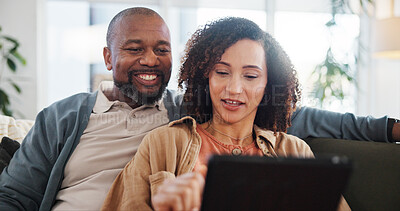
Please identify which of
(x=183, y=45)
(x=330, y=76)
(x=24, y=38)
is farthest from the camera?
(x=183, y=45)

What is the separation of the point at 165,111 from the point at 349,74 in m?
2.84

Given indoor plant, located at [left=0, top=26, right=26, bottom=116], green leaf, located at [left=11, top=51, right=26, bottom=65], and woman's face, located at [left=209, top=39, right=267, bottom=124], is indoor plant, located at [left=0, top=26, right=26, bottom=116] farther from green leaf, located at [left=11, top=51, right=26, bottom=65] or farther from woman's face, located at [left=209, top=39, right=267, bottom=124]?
woman's face, located at [left=209, top=39, right=267, bottom=124]

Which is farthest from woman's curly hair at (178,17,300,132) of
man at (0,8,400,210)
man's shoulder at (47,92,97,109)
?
man's shoulder at (47,92,97,109)

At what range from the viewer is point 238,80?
1.24m

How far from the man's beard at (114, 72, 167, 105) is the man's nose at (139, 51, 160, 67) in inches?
2.7

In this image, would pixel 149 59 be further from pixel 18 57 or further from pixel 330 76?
pixel 18 57

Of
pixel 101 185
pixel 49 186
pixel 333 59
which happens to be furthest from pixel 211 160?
pixel 333 59

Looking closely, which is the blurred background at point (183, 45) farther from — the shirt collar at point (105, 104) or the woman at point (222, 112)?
the woman at point (222, 112)

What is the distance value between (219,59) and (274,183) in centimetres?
62

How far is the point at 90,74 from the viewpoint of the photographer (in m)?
4.50

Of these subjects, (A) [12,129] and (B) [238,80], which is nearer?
(B) [238,80]

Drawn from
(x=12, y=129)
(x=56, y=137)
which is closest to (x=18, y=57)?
(x=12, y=129)

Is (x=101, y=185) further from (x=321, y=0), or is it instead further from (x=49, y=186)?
(x=321, y=0)

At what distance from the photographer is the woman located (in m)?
1.22
